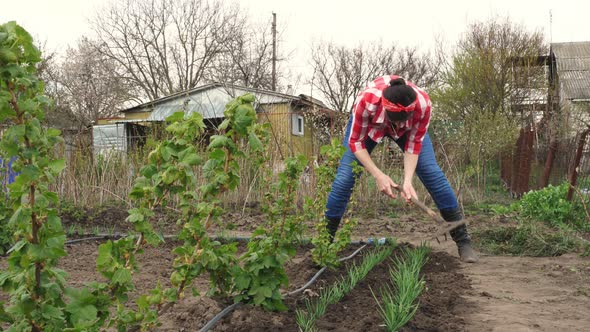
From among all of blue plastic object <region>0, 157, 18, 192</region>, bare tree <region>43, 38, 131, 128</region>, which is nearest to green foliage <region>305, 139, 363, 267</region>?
blue plastic object <region>0, 157, 18, 192</region>

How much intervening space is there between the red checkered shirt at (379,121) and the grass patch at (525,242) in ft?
5.33

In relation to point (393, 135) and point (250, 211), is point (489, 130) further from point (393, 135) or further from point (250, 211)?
point (393, 135)

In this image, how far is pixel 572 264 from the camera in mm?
4051

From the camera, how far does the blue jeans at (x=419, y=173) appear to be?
12.8ft

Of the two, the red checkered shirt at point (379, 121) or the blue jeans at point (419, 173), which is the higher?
the red checkered shirt at point (379, 121)

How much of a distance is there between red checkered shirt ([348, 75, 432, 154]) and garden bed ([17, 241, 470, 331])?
88 centimetres

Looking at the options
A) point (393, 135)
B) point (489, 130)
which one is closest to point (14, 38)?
point (393, 135)

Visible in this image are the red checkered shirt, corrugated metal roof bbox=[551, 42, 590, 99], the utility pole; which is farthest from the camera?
the utility pole

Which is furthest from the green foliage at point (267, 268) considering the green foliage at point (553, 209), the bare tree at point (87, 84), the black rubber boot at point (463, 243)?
the bare tree at point (87, 84)

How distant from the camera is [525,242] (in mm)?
4797

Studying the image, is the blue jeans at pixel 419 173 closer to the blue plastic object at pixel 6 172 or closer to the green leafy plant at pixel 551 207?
the green leafy plant at pixel 551 207

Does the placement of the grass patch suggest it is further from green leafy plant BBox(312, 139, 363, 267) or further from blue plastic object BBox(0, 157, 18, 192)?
blue plastic object BBox(0, 157, 18, 192)

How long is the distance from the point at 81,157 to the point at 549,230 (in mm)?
5757

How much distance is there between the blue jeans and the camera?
3902 mm
